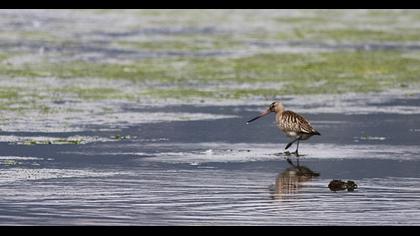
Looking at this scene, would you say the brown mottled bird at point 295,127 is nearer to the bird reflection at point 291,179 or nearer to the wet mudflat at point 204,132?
the wet mudflat at point 204,132

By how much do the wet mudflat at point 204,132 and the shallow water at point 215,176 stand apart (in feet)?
0.08

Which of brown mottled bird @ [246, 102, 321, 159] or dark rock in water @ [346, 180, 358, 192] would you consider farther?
brown mottled bird @ [246, 102, 321, 159]

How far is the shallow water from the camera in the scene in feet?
46.6

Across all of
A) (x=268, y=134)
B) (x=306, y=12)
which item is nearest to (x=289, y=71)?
(x=268, y=134)

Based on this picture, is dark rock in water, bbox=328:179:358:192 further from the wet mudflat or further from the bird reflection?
the bird reflection

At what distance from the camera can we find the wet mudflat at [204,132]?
1488cm

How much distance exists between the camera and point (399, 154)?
1995 centimetres

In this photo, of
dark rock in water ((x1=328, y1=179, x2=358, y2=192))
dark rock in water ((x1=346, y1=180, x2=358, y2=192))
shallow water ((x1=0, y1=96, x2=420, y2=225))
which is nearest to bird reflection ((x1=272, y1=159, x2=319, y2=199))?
shallow water ((x1=0, y1=96, x2=420, y2=225))

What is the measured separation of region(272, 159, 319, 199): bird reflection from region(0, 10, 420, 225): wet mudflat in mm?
25

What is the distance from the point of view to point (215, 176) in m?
17.5

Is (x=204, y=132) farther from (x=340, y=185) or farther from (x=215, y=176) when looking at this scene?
(x=340, y=185)

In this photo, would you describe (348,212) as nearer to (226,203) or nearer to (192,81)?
(226,203)
